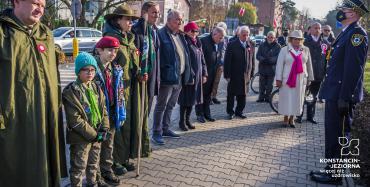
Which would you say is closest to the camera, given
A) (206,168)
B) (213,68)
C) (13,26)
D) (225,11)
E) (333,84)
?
(13,26)

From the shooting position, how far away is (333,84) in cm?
453

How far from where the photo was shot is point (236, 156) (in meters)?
5.62

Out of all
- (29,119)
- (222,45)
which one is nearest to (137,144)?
(29,119)

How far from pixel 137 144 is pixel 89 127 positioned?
3.90ft

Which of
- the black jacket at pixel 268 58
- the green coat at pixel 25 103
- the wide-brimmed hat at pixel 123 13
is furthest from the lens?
the black jacket at pixel 268 58

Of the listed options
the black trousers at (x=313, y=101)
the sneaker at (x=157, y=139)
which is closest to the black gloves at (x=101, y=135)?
the sneaker at (x=157, y=139)

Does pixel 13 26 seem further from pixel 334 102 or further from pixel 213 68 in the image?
pixel 213 68

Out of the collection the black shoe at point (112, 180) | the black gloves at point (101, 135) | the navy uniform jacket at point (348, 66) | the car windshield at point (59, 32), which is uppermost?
the car windshield at point (59, 32)

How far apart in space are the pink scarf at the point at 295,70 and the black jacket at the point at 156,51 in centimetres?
312

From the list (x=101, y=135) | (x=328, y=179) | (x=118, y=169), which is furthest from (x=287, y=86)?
(x=101, y=135)

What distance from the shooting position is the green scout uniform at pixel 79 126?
350 centimetres

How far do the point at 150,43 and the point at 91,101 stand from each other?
5.29ft

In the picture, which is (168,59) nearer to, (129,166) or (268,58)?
(129,166)

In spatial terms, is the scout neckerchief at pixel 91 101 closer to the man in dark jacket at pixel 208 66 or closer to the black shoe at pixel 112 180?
the black shoe at pixel 112 180
